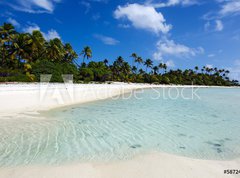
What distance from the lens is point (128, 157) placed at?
403cm

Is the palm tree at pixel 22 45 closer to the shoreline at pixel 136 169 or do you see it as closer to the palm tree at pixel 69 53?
the palm tree at pixel 69 53

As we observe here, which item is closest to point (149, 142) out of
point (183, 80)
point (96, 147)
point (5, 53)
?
point (96, 147)

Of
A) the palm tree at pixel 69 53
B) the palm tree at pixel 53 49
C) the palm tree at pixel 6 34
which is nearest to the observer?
the palm tree at pixel 6 34

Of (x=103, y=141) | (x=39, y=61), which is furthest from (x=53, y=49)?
(x=103, y=141)

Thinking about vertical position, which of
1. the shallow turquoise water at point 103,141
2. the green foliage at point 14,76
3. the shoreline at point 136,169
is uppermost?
the green foliage at point 14,76

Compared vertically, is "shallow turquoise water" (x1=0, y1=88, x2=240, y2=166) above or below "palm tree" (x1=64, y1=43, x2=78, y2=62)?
below

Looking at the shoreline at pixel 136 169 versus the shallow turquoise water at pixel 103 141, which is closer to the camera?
the shoreline at pixel 136 169

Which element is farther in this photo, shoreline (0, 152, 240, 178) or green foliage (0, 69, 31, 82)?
green foliage (0, 69, 31, 82)

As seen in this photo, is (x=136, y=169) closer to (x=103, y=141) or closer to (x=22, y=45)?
(x=103, y=141)

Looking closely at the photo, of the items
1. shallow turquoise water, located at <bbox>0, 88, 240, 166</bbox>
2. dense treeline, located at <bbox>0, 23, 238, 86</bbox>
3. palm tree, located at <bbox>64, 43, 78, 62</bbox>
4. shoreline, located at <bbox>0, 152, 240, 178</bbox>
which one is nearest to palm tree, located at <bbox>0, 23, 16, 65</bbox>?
dense treeline, located at <bbox>0, 23, 238, 86</bbox>

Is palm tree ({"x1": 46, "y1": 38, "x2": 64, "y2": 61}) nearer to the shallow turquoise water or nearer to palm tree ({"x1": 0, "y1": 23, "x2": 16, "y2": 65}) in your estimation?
palm tree ({"x1": 0, "y1": 23, "x2": 16, "y2": 65})

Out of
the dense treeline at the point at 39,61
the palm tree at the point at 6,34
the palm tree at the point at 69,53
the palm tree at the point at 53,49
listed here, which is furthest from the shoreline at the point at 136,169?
the palm tree at the point at 69,53

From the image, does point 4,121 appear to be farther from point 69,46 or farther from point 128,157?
point 69,46

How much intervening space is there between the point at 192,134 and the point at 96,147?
360 centimetres
